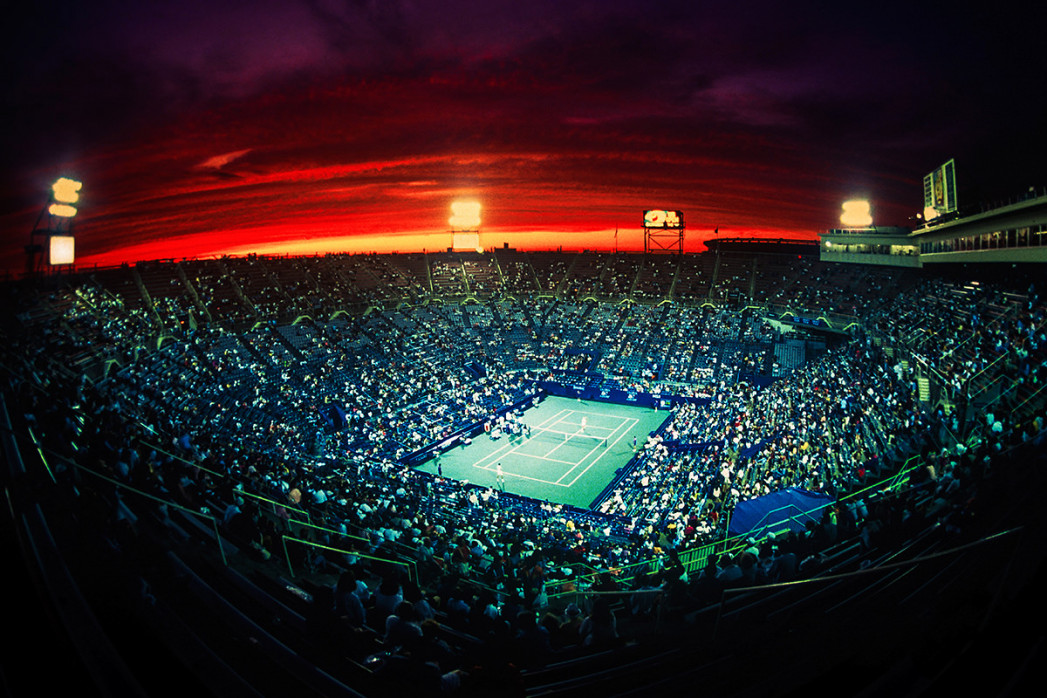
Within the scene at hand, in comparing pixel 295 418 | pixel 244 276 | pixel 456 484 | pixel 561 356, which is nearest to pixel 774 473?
pixel 456 484

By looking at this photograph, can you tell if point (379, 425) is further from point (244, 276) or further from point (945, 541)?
point (244, 276)

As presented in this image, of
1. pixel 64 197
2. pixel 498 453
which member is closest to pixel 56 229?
pixel 64 197

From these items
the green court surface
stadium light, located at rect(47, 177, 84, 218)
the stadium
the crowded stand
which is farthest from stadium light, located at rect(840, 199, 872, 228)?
stadium light, located at rect(47, 177, 84, 218)

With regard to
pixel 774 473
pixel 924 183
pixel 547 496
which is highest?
pixel 924 183

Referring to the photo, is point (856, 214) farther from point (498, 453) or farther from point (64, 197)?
point (64, 197)

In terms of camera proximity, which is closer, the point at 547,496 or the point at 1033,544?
the point at 1033,544

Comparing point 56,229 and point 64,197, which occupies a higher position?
point 64,197
